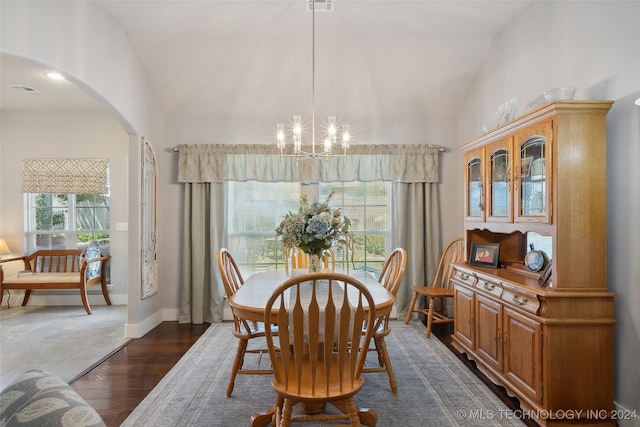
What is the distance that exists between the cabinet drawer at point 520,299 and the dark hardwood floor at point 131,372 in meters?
2.55

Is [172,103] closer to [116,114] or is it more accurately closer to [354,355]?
[116,114]

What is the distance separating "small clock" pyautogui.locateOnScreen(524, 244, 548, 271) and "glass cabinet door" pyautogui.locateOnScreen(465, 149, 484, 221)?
18.0 inches

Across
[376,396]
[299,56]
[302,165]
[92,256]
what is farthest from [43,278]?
[376,396]

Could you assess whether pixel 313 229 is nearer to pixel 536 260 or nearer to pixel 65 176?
pixel 536 260

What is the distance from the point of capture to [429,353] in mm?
3338

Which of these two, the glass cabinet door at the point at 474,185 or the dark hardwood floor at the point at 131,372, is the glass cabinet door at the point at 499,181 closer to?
the glass cabinet door at the point at 474,185

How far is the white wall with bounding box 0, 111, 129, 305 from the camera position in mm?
5156

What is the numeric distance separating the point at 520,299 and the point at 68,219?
5585mm

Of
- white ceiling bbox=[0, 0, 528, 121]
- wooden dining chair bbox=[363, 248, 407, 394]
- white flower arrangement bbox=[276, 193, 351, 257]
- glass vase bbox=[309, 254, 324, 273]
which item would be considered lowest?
wooden dining chair bbox=[363, 248, 407, 394]

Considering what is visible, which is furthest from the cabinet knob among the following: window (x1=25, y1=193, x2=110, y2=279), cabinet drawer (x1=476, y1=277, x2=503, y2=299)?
window (x1=25, y1=193, x2=110, y2=279)

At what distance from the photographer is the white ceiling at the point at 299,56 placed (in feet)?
11.0

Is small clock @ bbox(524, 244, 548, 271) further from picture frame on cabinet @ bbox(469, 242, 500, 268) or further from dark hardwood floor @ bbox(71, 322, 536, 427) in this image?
dark hardwood floor @ bbox(71, 322, 536, 427)

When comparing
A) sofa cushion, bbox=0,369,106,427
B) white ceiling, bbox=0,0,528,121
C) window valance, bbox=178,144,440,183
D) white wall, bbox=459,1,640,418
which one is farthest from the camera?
window valance, bbox=178,144,440,183

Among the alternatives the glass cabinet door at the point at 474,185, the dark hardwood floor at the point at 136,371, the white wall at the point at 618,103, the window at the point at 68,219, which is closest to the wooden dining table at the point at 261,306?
the dark hardwood floor at the point at 136,371
